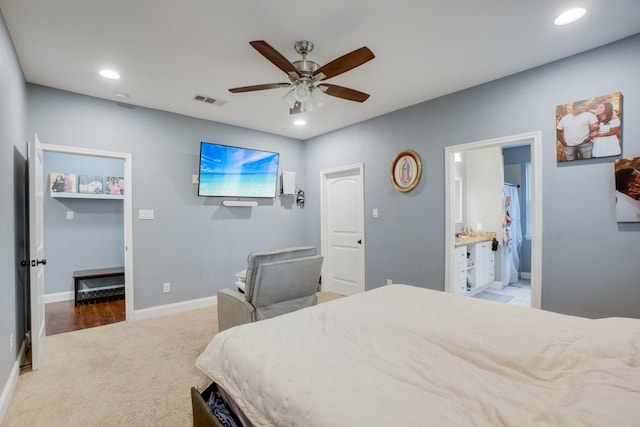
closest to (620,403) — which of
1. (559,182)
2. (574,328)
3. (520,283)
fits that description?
(574,328)

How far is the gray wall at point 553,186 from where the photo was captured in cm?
233

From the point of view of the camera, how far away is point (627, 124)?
2.31m

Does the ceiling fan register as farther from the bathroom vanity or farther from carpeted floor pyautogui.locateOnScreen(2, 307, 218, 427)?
the bathroom vanity

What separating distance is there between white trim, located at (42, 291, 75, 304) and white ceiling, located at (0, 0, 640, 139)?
10.3 ft

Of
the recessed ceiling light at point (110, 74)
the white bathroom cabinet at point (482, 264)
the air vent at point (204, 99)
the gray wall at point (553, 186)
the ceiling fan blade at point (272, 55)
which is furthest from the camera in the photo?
the white bathroom cabinet at point (482, 264)

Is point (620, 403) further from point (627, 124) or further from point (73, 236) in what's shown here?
point (73, 236)

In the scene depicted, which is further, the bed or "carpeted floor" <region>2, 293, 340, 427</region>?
"carpeted floor" <region>2, 293, 340, 427</region>

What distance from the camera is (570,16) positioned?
203 centimetres

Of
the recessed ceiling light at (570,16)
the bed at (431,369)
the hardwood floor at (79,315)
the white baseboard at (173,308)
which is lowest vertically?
the hardwood floor at (79,315)

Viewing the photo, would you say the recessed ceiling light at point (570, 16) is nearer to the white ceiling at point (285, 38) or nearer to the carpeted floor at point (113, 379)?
the white ceiling at point (285, 38)

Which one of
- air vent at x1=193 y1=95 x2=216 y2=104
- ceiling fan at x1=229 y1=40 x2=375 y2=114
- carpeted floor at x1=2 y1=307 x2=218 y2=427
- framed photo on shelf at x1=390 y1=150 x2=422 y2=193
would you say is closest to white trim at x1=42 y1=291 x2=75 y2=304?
carpeted floor at x1=2 y1=307 x2=218 y2=427

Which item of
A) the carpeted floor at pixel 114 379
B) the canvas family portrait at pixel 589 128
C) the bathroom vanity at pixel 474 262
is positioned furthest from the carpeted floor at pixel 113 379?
the canvas family portrait at pixel 589 128

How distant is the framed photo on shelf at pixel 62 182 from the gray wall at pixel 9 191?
2186mm

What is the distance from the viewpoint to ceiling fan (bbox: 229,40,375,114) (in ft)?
6.58
